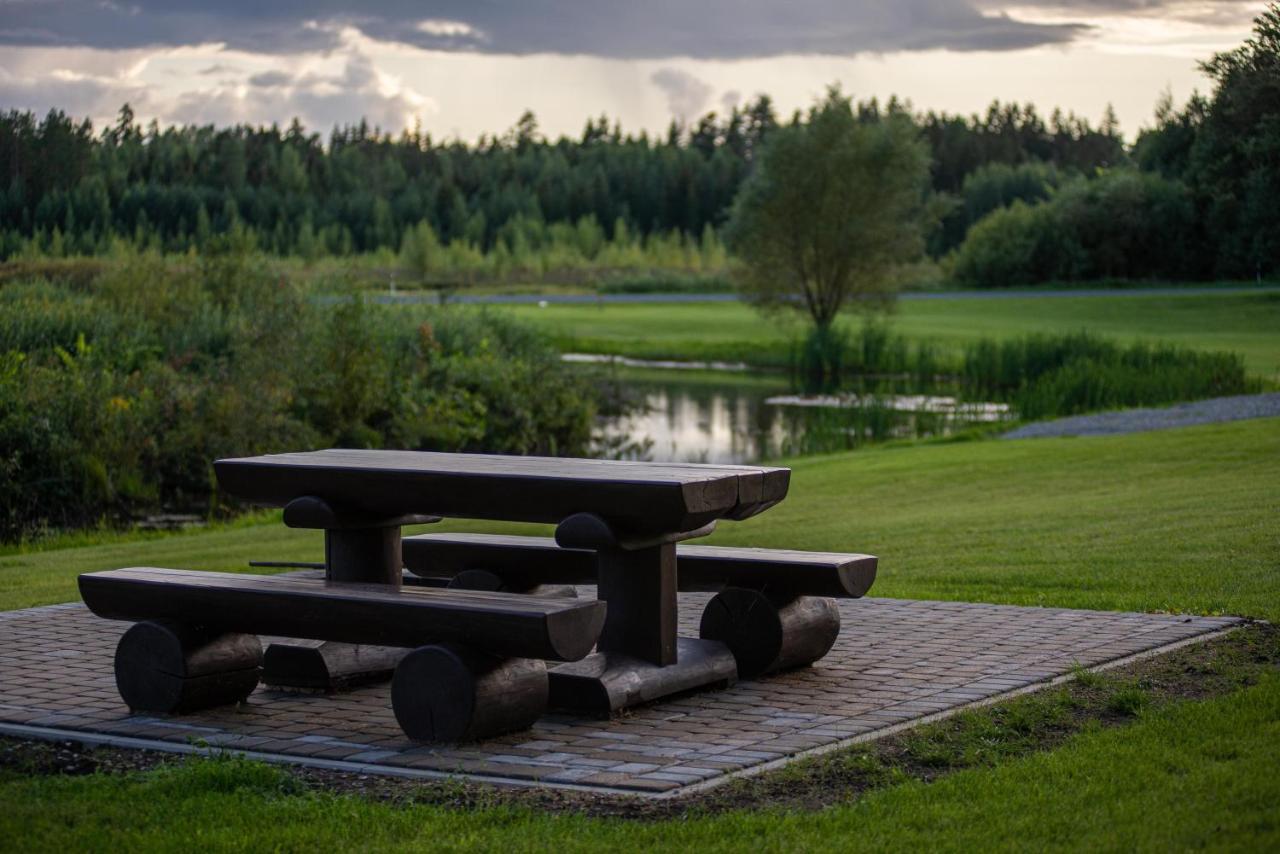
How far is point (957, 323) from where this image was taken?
45.3 m

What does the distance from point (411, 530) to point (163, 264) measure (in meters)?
12.9

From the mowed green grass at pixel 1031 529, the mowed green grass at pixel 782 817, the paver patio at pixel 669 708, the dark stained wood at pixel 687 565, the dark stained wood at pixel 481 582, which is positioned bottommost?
the mowed green grass at pixel 1031 529

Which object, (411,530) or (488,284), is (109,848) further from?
(488,284)

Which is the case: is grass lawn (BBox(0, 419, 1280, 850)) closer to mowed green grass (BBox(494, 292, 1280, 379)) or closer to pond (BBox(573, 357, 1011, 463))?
pond (BBox(573, 357, 1011, 463))

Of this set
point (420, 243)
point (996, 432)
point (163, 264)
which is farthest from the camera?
point (420, 243)

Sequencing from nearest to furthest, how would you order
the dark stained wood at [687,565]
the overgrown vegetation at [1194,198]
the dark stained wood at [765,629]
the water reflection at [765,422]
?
the dark stained wood at [765,629] < the dark stained wood at [687,565] < the overgrown vegetation at [1194,198] < the water reflection at [765,422]

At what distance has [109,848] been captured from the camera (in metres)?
4.35

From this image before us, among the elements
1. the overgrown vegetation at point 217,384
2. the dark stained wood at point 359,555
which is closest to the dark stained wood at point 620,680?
the dark stained wood at point 359,555

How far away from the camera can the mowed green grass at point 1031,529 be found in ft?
30.8

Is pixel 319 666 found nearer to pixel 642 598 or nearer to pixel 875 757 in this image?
pixel 642 598

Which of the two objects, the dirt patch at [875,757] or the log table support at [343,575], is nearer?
the dirt patch at [875,757]

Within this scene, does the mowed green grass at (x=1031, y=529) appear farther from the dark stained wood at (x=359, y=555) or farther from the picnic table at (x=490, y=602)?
the dark stained wood at (x=359, y=555)

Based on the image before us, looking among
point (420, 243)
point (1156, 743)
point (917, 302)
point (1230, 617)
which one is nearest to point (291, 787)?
point (1156, 743)

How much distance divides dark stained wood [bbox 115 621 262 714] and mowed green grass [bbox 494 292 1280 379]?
2311cm
